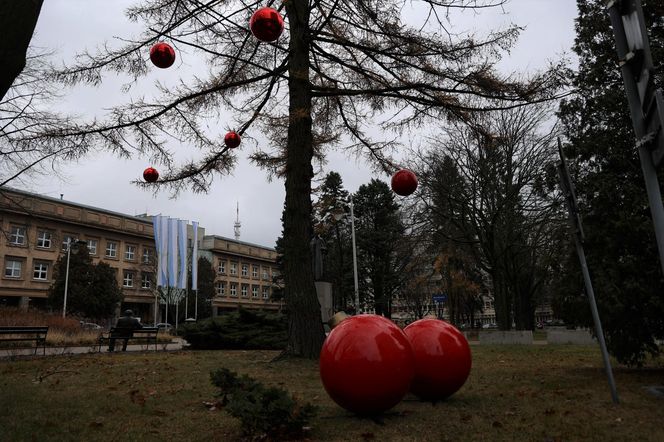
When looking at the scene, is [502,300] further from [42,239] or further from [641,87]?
[42,239]

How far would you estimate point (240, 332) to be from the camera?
55.2 feet

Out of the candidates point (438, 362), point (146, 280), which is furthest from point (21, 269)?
point (438, 362)

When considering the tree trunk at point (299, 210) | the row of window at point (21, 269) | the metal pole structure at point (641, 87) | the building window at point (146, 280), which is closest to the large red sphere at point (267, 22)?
the tree trunk at point (299, 210)

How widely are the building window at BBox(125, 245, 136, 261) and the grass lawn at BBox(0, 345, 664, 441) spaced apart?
191ft

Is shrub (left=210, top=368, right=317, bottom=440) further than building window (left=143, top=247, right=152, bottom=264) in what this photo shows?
No

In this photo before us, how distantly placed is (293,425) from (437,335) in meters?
2.23

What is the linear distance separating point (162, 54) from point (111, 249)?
5863cm

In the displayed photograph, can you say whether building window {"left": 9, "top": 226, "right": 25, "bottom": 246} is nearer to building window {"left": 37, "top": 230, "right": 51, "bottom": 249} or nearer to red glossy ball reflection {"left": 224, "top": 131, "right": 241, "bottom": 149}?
building window {"left": 37, "top": 230, "right": 51, "bottom": 249}

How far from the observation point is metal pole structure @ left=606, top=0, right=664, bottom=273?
2.69 m

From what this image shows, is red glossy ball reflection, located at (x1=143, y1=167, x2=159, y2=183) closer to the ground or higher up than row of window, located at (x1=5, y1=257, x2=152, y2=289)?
closer to the ground

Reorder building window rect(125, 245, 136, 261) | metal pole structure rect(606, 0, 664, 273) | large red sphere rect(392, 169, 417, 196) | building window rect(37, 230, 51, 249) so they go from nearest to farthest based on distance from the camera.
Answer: metal pole structure rect(606, 0, 664, 273) → large red sphere rect(392, 169, 417, 196) → building window rect(37, 230, 51, 249) → building window rect(125, 245, 136, 261)

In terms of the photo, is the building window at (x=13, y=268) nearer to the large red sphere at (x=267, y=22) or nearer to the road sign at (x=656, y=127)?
the large red sphere at (x=267, y=22)

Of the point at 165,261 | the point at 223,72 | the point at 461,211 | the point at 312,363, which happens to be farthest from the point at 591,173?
the point at 165,261

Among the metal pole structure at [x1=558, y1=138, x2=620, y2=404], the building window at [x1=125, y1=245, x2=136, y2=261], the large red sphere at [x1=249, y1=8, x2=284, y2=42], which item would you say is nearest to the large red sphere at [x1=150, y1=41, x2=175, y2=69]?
the large red sphere at [x1=249, y1=8, x2=284, y2=42]
